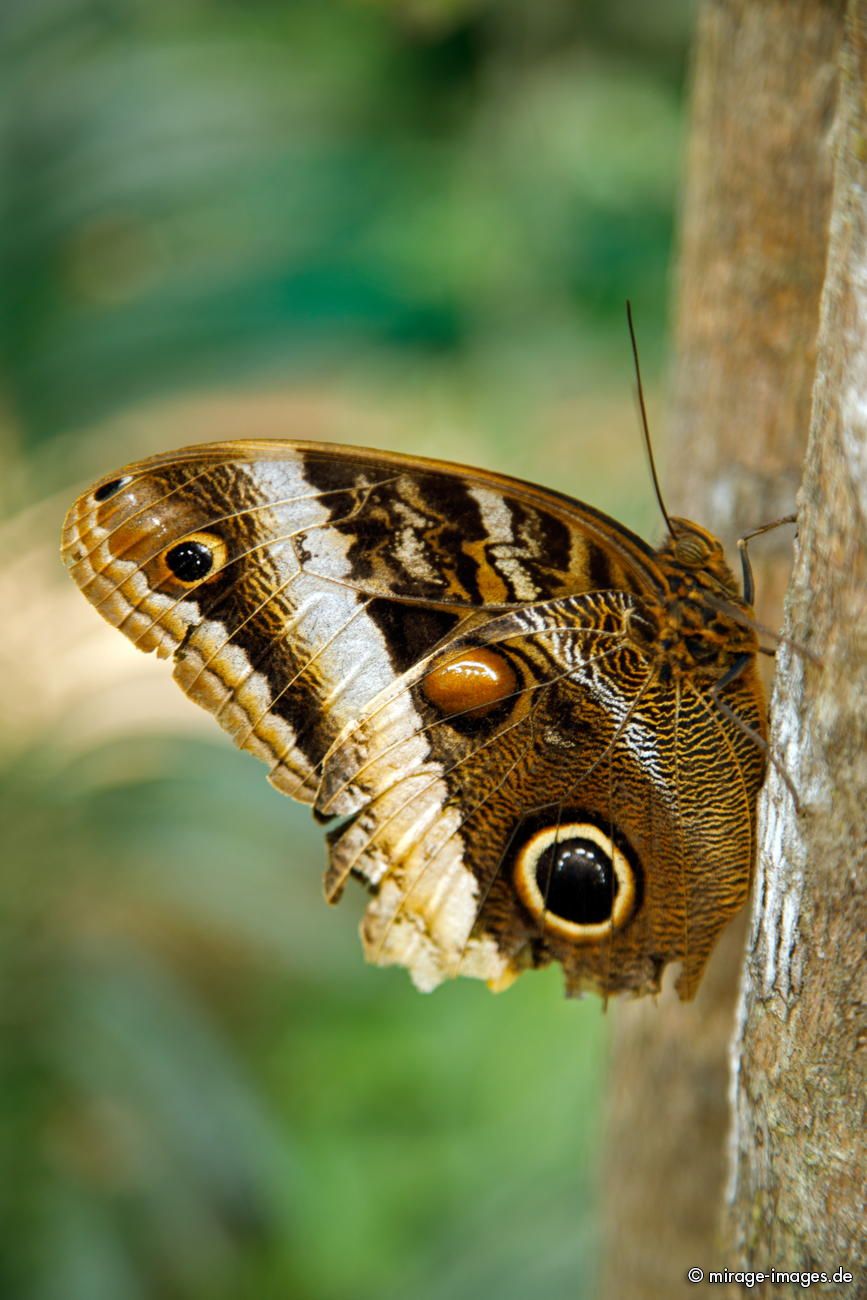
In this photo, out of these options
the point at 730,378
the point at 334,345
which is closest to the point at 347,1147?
the point at 334,345

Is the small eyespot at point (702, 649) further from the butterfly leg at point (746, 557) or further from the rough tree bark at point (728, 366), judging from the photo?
the rough tree bark at point (728, 366)

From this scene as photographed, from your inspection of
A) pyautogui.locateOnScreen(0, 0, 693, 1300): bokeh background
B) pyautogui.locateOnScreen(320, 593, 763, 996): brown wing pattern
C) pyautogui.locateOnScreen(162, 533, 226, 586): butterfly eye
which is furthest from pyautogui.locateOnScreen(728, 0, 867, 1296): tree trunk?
pyautogui.locateOnScreen(0, 0, 693, 1300): bokeh background

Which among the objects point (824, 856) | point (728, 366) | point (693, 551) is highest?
point (728, 366)

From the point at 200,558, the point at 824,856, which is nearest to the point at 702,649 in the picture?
the point at 824,856

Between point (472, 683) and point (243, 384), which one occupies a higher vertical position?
point (243, 384)

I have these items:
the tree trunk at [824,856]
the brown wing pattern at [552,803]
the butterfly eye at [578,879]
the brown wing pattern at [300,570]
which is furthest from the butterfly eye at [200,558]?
the tree trunk at [824,856]

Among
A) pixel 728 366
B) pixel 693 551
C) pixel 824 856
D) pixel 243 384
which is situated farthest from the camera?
pixel 243 384

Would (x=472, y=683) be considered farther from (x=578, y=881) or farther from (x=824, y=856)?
(x=824, y=856)
